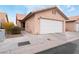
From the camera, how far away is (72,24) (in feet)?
12.8

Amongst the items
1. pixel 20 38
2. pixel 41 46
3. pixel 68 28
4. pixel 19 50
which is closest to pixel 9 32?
pixel 20 38

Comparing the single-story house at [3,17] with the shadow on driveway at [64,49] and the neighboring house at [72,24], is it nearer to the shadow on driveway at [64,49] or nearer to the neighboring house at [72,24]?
the shadow on driveway at [64,49]

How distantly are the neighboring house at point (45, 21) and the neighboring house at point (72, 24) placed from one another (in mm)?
164

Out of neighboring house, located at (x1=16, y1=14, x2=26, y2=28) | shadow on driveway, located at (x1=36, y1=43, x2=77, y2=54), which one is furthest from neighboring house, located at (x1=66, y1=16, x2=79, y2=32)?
neighboring house, located at (x1=16, y1=14, x2=26, y2=28)

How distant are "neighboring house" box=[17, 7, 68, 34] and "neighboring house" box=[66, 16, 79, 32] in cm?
16

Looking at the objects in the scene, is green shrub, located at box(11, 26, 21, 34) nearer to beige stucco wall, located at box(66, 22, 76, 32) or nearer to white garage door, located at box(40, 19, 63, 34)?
white garage door, located at box(40, 19, 63, 34)

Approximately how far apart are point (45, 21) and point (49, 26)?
22cm

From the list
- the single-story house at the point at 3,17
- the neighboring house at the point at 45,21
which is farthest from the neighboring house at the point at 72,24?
the single-story house at the point at 3,17

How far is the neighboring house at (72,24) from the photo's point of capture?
3.89m
